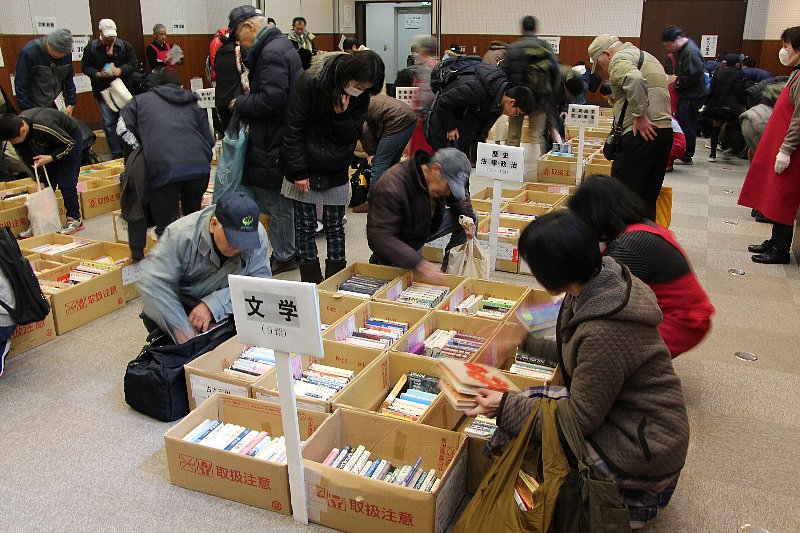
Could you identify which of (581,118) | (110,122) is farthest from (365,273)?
(110,122)

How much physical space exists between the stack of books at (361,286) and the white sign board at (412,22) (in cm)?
1117

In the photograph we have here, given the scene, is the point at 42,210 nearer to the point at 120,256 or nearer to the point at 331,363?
the point at 120,256

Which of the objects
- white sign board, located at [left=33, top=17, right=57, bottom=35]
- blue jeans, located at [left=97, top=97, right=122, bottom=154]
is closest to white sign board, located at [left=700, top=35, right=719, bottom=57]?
blue jeans, located at [left=97, top=97, right=122, bottom=154]

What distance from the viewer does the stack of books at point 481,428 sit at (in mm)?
2663

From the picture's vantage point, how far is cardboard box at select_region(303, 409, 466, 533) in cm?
232

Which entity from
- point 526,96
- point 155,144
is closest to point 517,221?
point 526,96

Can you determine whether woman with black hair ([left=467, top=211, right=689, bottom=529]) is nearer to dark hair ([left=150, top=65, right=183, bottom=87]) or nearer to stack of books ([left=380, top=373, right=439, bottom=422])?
stack of books ([left=380, top=373, right=439, bottom=422])

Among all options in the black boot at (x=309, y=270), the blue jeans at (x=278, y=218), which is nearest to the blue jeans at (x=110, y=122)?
the blue jeans at (x=278, y=218)

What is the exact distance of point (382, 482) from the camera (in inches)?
91.9

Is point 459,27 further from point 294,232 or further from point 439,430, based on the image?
point 439,430

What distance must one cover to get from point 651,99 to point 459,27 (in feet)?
33.1

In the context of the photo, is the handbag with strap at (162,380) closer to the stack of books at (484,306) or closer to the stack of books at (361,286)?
the stack of books at (361,286)

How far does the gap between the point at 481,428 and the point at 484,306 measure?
1.10 meters

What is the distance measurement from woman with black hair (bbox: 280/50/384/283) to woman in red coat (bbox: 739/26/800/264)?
283 centimetres
